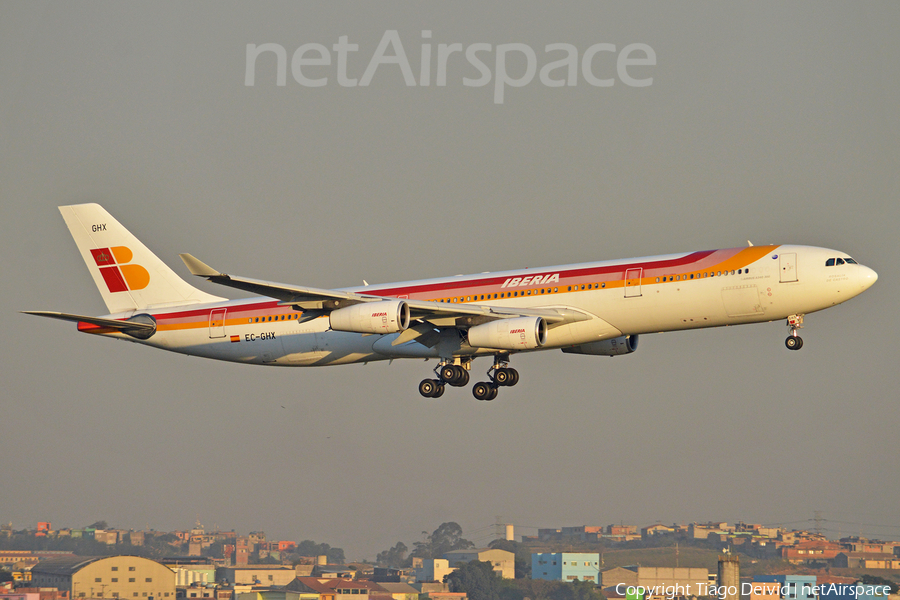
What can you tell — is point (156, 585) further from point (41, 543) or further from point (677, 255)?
point (677, 255)

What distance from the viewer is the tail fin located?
5806cm

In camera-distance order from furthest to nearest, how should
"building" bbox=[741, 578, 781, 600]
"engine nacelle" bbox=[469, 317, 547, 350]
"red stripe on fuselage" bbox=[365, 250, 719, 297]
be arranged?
"building" bbox=[741, 578, 781, 600] < "red stripe on fuselage" bbox=[365, 250, 719, 297] < "engine nacelle" bbox=[469, 317, 547, 350]

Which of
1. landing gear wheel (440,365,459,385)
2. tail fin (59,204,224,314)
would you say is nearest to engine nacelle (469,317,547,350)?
landing gear wheel (440,365,459,385)

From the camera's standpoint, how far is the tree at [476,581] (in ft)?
245

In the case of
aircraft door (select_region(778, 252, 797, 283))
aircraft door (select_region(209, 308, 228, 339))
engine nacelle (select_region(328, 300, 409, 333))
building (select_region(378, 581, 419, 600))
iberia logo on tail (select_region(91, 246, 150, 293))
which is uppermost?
iberia logo on tail (select_region(91, 246, 150, 293))

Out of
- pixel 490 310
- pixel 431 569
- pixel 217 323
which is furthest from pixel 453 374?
pixel 431 569

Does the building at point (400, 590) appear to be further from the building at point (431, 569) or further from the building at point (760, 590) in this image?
the building at point (760, 590)

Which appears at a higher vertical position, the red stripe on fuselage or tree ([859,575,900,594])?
the red stripe on fuselage

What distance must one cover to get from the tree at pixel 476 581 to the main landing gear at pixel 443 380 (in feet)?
85.6

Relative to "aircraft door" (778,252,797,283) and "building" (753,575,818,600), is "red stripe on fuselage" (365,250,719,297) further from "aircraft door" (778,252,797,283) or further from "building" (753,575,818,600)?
"building" (753,575,818,600)

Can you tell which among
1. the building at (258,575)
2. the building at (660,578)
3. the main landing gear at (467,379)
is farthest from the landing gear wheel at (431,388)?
the building at (258,575)

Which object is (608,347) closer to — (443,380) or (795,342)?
(443,380)

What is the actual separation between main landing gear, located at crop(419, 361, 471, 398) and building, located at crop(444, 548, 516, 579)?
3545cm

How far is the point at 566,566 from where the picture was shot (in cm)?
8431
